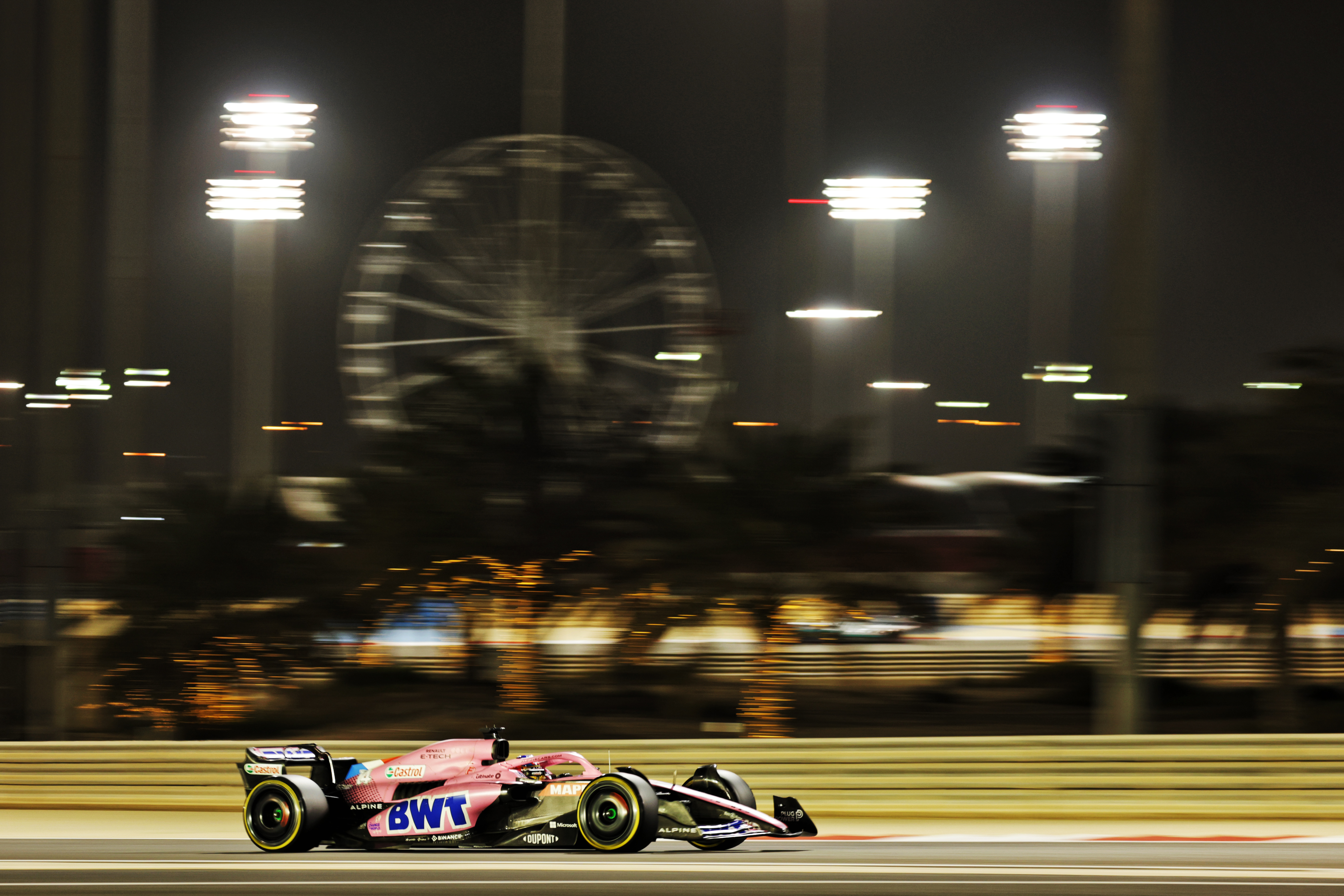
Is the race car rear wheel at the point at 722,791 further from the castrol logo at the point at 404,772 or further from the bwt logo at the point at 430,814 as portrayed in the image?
the castrol logo at the point at 404,772

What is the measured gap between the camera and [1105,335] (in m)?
12.4

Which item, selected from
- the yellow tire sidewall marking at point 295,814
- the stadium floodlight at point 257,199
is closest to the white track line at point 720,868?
the yellow tire sidewall marking at point 295,814

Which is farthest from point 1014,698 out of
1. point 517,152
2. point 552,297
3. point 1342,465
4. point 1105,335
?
point 517,152

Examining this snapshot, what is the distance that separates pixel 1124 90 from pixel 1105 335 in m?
2.15

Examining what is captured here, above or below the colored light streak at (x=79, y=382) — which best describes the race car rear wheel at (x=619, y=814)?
below

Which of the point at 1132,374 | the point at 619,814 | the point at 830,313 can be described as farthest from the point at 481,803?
the point at 830,313

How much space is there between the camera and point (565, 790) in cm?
847

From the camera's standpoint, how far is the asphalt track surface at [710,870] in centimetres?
803

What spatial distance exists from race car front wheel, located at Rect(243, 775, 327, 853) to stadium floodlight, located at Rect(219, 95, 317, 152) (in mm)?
20069

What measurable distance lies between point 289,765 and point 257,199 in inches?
753

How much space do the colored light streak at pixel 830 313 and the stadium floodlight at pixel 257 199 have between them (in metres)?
9.56

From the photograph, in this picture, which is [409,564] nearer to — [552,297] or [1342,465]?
[552,297]

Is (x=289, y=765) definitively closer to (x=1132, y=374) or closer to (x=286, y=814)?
(x=286, y=814)

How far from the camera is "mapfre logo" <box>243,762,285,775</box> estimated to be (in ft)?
28.4
